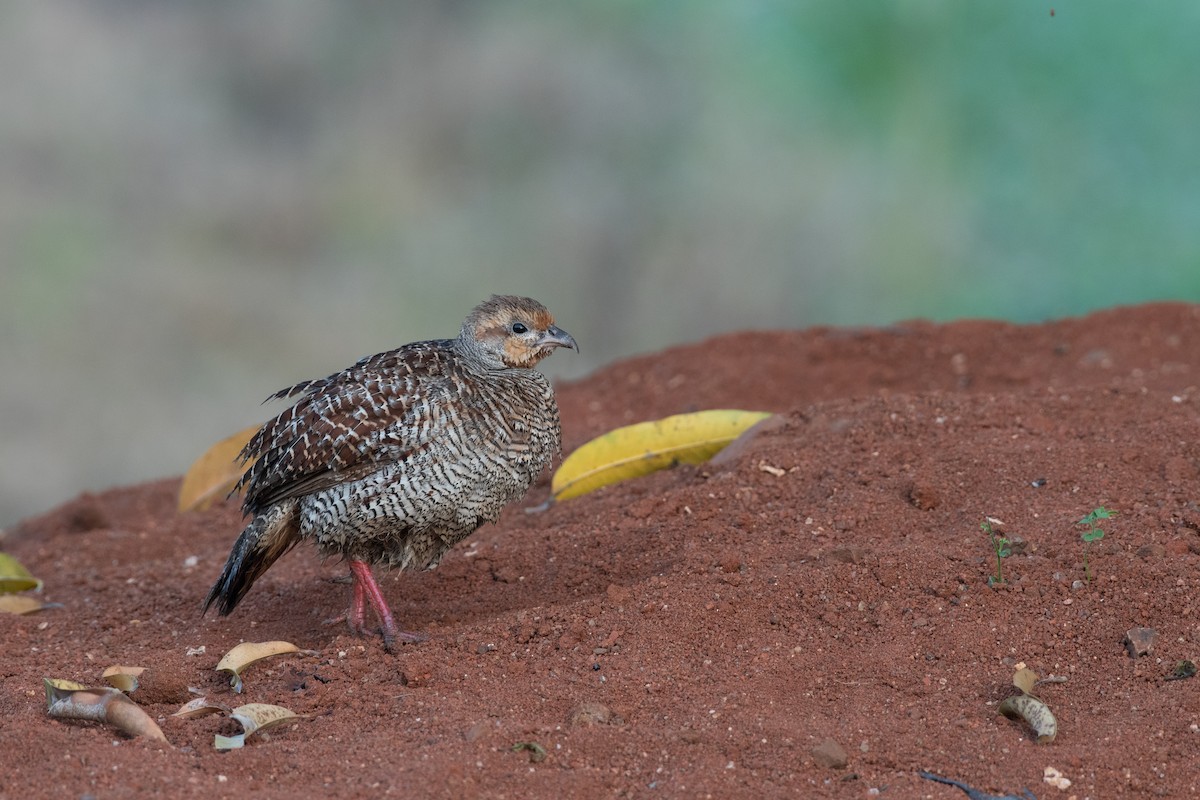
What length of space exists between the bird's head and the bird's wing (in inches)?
5.4

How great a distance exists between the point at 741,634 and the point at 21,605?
3424 mm

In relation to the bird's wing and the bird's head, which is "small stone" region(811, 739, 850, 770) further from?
the bird's head

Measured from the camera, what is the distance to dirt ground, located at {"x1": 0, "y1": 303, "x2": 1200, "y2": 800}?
12.4 feet

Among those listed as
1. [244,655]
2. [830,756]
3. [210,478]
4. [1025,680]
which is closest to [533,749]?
[830,756]

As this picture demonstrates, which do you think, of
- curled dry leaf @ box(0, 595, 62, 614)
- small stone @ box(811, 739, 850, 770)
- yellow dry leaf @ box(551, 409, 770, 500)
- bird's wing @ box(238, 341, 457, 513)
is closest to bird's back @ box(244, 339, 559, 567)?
bird's wing @ box(238, 341, 457, 513)

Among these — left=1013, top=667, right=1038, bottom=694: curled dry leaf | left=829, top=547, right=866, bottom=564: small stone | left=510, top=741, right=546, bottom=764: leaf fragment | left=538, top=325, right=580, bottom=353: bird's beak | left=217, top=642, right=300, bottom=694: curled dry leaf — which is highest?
left=538, top=325, right=580, bottom=353: bird's beak

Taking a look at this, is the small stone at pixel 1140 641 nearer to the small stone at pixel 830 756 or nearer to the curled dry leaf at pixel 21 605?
the small stone at pixel 830 756

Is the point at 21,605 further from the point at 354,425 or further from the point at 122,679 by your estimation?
the point at 354,425

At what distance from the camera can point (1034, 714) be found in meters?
3.90

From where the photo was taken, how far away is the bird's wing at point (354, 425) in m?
5.11

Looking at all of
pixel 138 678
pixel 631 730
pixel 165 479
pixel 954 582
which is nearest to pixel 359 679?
pixel 138 678

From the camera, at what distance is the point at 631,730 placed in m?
3.99

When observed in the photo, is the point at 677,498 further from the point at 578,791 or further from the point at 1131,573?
the point at 578,791

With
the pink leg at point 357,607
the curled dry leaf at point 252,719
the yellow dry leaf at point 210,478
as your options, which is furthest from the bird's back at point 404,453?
the yellow dry leaf at point 210,478
